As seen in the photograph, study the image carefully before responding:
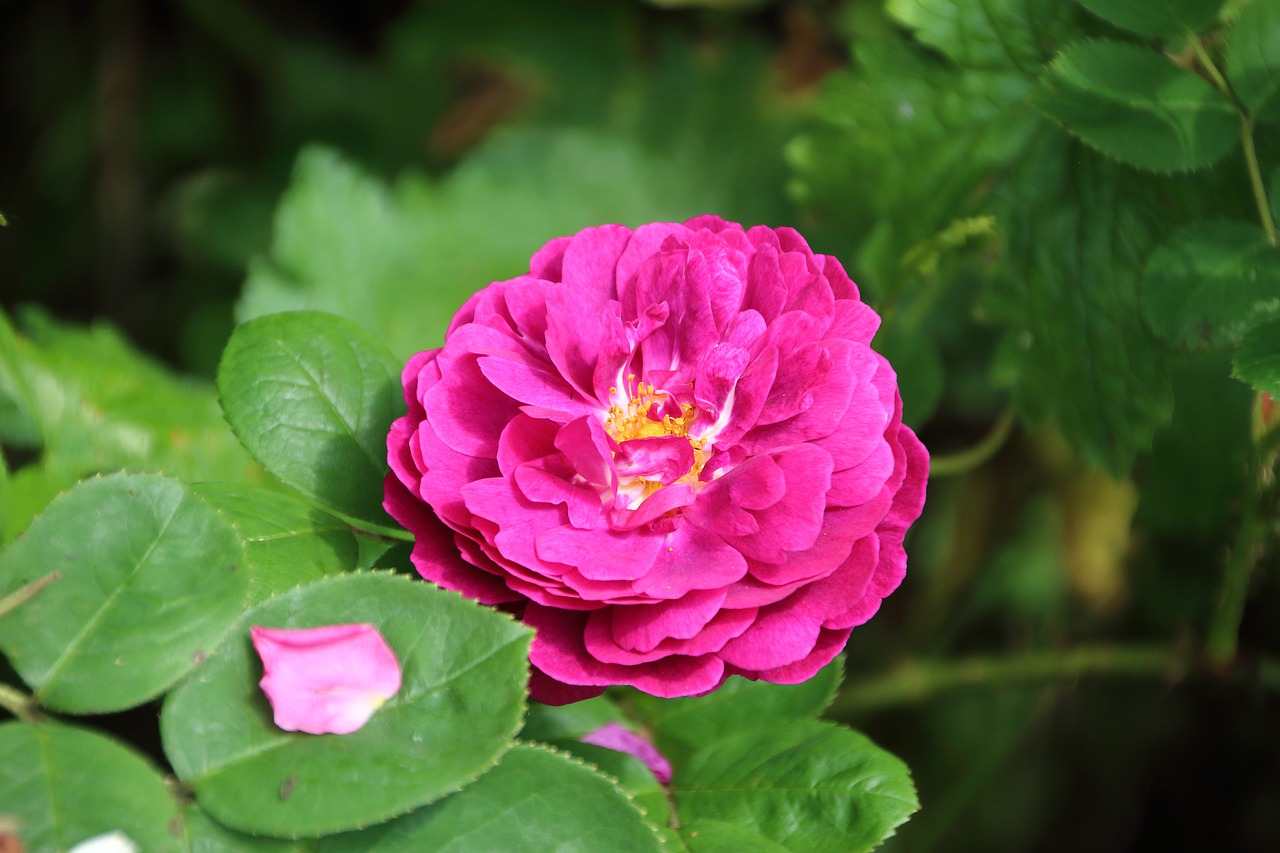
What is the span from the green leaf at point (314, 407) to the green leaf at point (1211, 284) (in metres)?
0.59

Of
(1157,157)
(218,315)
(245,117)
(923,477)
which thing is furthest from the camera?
(245,117)

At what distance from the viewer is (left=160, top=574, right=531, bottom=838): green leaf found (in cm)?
57

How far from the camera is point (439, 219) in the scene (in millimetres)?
1788

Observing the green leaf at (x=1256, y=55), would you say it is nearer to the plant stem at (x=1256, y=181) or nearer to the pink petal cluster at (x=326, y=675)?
the plant stem at (x=1256, y=181)

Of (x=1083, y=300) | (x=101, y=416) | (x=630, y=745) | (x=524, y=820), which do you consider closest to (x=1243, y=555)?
(x=1083, y=300)

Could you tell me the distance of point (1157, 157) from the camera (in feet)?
2.72

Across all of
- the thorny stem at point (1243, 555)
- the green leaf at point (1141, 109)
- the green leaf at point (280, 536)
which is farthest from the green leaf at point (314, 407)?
the thorny stem at point (1243, 555)

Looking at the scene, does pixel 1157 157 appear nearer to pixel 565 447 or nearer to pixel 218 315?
pixel 565 447

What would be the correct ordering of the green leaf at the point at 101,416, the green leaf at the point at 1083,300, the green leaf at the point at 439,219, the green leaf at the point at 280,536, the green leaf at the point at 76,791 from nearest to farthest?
1. the green leaf at the point at 76,791
2. the green leaf at the point at 280,536
3. the green leaf at the point at 1083,300
4. the green leaf at the point at 101,416
5. the green leaf at the point at 439,219

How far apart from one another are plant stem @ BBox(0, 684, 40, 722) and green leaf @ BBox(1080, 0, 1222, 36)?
2.76ft

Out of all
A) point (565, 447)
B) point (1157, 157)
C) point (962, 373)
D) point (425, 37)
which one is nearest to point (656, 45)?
point (425, 37)

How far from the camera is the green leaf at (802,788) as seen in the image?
2.19ft

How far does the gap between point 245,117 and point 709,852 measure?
80.0 inches

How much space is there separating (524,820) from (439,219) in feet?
4.37
